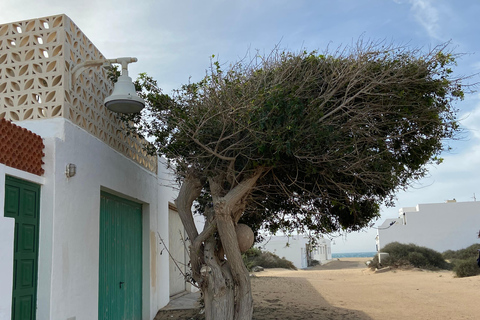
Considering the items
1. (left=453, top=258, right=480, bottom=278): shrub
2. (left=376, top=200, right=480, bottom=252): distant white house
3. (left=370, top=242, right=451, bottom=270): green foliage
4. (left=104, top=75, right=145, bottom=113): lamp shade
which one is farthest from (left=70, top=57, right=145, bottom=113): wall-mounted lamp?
(left=376, top=200, right=480, bottom=252): distant white house

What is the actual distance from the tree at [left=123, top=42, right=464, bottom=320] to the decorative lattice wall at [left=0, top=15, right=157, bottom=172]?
115cm

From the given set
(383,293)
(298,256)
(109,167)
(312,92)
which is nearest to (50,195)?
(109,167)

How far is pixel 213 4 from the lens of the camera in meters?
8.45

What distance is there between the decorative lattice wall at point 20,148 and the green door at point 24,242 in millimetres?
196

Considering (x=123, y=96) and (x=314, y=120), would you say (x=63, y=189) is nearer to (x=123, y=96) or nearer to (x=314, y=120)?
(x=123, y=96)

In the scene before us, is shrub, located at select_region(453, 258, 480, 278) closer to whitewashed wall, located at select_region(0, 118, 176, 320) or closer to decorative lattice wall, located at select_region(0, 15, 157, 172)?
whitewashed wall, located at select_region(0, 118, 176, 320)

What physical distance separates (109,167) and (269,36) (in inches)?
138

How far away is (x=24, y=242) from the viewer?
555cm

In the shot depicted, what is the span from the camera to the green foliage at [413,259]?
2731 centimetres

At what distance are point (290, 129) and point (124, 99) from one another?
232 cm

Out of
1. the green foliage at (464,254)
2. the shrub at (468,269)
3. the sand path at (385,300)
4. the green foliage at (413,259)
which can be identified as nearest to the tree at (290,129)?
the sand path at (385,300)

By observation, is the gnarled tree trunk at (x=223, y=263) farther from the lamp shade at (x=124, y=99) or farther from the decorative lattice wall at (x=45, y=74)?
the decorative lattice wall at (x=45, y=74)

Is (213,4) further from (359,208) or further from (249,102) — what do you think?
(359,208)

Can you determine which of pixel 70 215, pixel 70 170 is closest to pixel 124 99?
pixel 70 170
